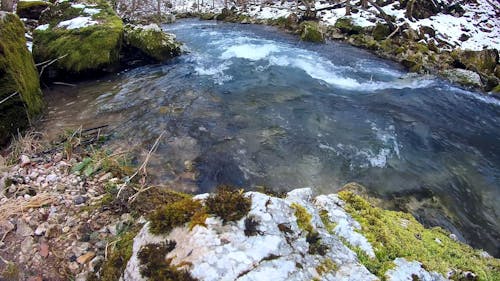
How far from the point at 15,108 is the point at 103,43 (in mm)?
4124

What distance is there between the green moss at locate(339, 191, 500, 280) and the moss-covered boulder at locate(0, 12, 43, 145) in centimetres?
546

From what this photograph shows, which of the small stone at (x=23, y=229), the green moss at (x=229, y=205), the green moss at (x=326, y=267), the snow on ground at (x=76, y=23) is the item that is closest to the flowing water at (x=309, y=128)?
the snow on ground at (x=76, y=23)

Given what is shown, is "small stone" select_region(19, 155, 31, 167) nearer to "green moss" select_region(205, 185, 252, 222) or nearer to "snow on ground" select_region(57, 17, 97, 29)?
"green moss" select_region(205, 185, 252, 222)

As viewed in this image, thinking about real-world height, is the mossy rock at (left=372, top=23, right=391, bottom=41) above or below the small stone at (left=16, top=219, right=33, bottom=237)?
above

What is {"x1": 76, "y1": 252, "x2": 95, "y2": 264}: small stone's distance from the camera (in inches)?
118

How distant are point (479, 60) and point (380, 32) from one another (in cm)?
445

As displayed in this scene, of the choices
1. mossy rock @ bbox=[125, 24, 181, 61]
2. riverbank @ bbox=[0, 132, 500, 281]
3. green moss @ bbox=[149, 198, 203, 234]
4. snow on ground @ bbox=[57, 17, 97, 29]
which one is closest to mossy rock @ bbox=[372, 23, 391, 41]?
mossy rock @ bbox=[125, 24, 181, 61]

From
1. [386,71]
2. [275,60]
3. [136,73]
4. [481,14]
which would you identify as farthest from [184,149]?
[481,14]

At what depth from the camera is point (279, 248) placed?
2.19 m

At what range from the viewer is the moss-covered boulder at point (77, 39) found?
8625mm

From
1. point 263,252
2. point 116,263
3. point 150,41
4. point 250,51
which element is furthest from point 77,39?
point 263,252

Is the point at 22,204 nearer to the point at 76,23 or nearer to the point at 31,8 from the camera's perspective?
the point at 76,23

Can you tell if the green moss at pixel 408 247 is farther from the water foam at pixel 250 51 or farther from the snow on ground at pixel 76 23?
the snow on ground at pixel 76 23

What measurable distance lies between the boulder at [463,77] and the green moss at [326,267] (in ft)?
35.4
